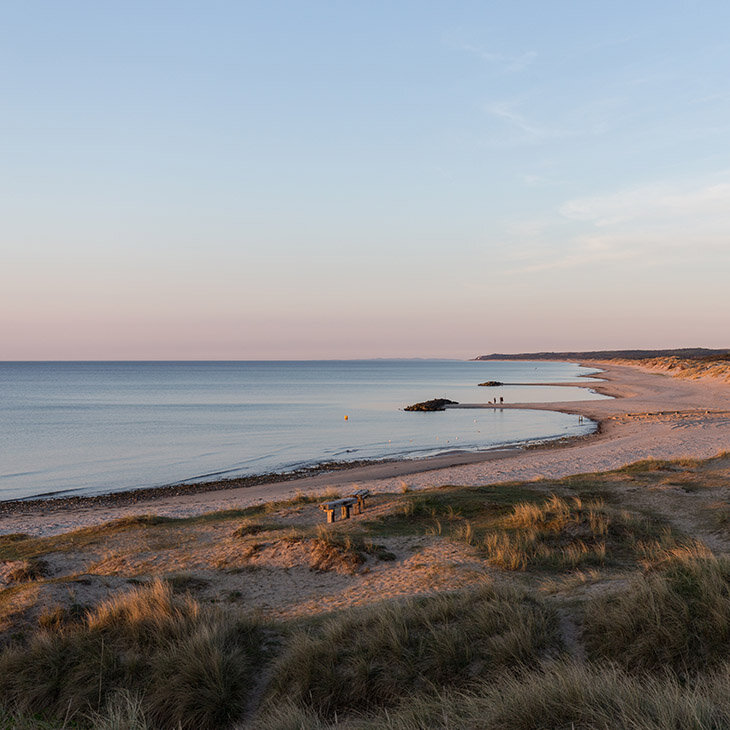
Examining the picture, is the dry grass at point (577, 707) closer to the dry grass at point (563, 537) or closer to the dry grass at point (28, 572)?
the dry grass at point (563, 537)

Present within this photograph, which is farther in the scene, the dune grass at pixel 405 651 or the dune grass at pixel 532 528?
the dune grass at pixel 532 528

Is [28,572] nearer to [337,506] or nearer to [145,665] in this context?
[337,506]

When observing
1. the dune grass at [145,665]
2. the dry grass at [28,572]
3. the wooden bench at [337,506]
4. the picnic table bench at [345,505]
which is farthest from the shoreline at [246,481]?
the dune grass at [145,665]

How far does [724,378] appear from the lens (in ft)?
281

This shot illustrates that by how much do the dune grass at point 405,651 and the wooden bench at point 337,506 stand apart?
8061mm

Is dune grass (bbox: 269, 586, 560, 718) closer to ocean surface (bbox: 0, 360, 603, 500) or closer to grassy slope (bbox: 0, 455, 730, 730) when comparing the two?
grassy slope (bbox: 0, 455, 730, 730)

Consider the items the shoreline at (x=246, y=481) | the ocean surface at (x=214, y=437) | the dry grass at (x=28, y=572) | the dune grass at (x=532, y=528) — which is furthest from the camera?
the ocean surface at (x=214, y=437)

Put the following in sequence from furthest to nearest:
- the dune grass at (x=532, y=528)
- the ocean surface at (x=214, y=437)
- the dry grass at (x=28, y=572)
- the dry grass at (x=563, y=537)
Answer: the ocean surface at (x=214, y=437) → the dry grass at (x=28, y=572) → the dune grass at (x=532, y=528) → the dry grass at (x=563, y=537)

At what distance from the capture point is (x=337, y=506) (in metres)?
15.5

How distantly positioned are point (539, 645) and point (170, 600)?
15.9ft

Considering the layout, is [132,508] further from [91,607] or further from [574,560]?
[574,560]

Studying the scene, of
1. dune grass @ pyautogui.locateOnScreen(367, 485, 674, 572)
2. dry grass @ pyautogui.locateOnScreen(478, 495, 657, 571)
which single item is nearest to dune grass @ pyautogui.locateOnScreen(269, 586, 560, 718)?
dry grass @ pyautogui.locateOnScreen(478, 495, 657, 571)

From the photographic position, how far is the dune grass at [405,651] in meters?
6.07

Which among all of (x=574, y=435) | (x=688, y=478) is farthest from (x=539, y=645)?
(x=574, y=435)
